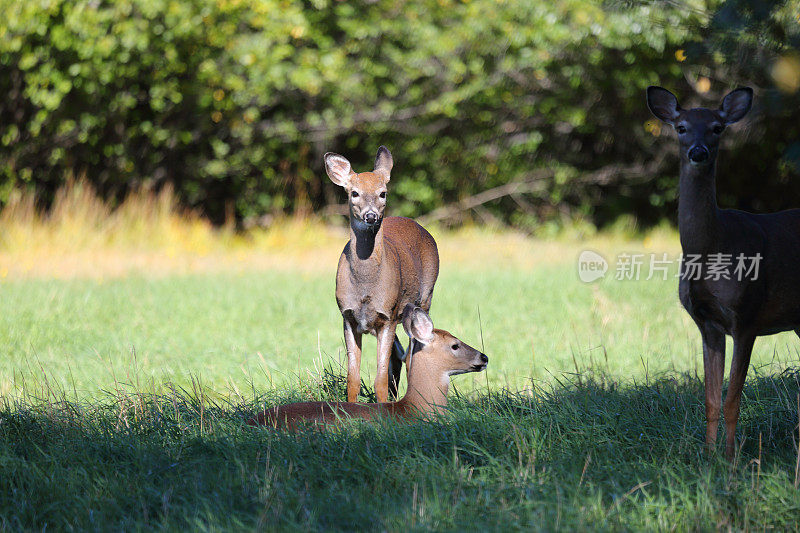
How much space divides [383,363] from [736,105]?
2329 millimetres

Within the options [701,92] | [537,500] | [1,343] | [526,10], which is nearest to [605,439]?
[537,500]

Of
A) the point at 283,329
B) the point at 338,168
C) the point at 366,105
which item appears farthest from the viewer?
the point at 366,105

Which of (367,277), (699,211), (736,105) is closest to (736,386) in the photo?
(699,211)

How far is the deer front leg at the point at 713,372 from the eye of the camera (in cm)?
456

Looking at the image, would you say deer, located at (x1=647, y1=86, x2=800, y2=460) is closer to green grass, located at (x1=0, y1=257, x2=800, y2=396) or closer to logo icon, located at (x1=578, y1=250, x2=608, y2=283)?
green grass, located at (x1=0, y1=257, x2=800, y2=396)

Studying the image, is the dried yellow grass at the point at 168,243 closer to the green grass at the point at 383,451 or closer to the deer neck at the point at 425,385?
the green grass at the point at 383,451

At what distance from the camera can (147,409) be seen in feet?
16.7

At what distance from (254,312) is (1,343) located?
2.38m

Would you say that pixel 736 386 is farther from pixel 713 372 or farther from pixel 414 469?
pixel 414 469

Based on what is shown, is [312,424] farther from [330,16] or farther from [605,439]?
[330,16]

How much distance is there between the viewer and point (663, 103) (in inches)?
194

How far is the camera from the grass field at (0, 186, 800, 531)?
387 cm

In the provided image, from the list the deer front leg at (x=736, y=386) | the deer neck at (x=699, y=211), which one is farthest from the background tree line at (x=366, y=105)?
the deer front leg at (x=736, y=386)

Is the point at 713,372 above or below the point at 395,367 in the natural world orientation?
above
